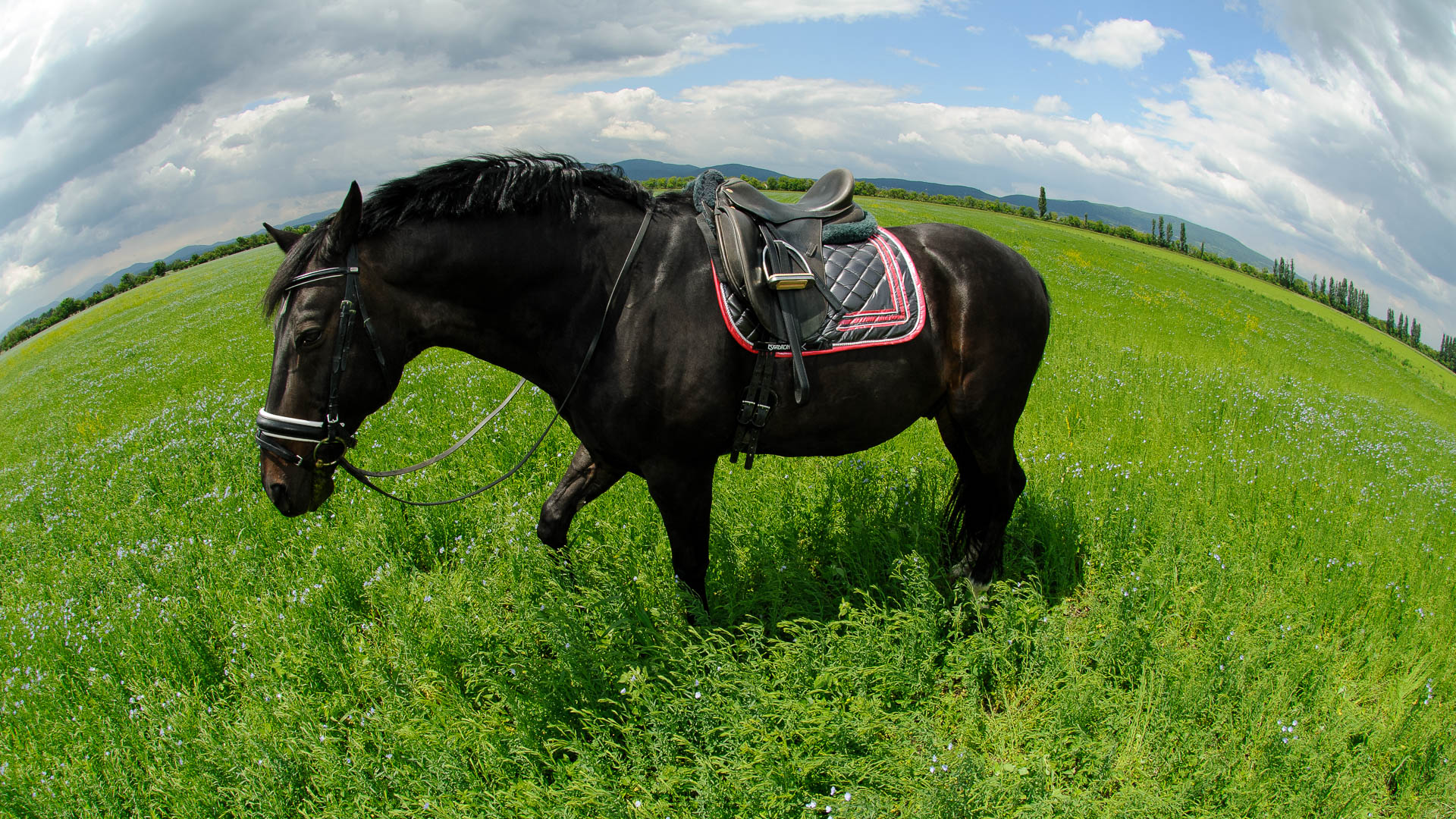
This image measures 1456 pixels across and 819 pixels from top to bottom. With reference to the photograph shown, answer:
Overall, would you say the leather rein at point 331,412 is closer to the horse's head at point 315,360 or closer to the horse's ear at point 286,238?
the horse's head at point 315,360

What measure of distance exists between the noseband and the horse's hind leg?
3.27 metres

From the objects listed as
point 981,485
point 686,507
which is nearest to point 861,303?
point 686,507

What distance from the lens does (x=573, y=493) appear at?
394 centimetres

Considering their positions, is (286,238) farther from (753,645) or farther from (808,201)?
(753,645)

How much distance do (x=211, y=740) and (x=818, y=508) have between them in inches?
146

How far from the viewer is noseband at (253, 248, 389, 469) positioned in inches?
113

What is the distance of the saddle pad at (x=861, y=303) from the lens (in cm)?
332

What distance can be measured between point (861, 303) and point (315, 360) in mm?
2710

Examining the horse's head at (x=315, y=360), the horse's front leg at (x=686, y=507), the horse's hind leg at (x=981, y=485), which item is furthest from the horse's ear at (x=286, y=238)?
the horse's hind leg at (x=981, y=485)

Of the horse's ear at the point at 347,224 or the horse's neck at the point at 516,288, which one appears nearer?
the horse's ear at the point at 347,224

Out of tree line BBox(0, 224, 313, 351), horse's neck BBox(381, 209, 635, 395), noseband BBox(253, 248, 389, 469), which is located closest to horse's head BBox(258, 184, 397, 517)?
noseband BBox(253, 248, 389, 469)

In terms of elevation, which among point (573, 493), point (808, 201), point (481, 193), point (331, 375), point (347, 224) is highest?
point (808, 201)

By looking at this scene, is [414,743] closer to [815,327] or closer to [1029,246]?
[815,327]

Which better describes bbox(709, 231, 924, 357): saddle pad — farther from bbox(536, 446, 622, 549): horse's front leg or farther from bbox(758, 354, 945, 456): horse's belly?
bbox(536, 446, 622, 549): horse's front leg
